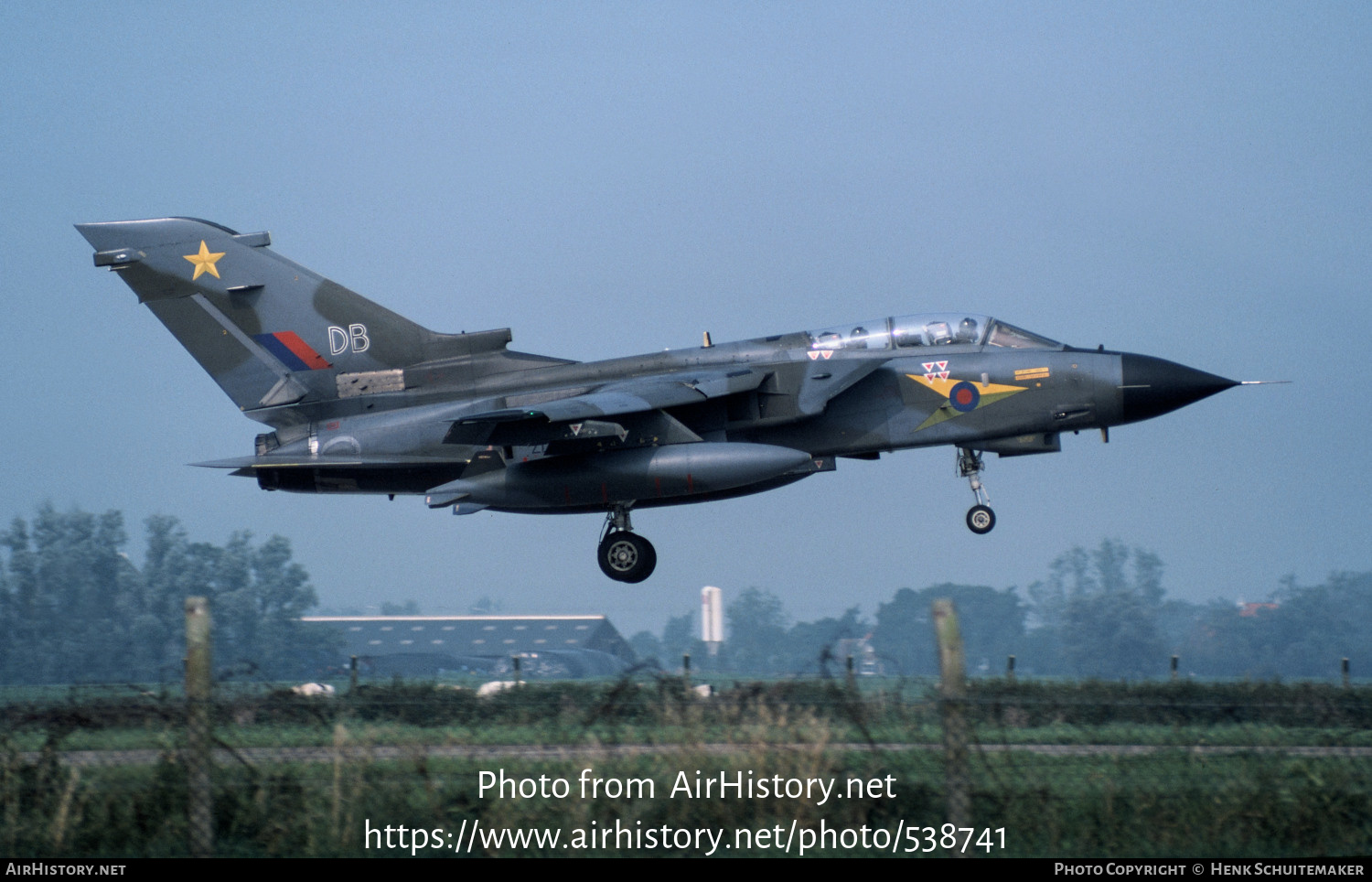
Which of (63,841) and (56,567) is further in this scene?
(56,567)

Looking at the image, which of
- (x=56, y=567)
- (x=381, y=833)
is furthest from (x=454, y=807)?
(x=56, y=567)

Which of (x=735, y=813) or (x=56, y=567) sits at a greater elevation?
(x=56, y=567)

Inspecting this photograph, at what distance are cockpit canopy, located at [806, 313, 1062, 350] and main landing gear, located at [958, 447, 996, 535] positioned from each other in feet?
5.35

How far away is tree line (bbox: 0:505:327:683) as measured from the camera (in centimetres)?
3722

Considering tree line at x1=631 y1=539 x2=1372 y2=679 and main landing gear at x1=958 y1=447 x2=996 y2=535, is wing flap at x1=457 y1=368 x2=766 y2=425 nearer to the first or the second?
main landing gear at x1=958 y1=447 x2=996 y2=535

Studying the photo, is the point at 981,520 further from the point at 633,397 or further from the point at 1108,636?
the point at 1108,636

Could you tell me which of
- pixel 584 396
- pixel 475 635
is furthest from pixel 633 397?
pixel 475 635

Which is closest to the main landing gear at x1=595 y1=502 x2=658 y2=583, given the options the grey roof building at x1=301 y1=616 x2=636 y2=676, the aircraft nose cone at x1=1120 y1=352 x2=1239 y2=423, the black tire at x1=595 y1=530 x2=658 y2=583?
the black tire at x1=595 y1=530 x2=658 y2=583

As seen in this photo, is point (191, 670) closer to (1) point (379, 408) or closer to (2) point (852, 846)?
(2) point (852, 846)

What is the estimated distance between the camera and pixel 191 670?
728cm

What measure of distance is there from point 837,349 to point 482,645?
21.8 m

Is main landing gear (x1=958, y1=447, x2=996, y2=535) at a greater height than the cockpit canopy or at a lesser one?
lesser
